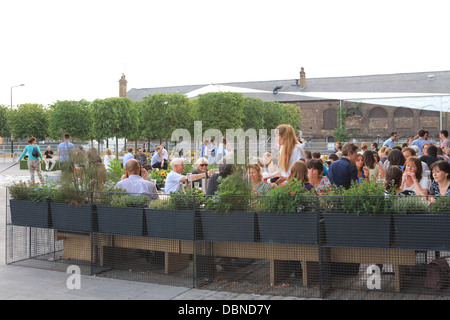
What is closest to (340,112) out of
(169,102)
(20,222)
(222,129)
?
(222,129)

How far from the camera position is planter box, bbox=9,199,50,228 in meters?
6.62

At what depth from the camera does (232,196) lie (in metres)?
5.57

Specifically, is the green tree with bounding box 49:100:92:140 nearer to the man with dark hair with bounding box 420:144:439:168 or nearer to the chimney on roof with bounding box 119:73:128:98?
the chimney on roof with bounding box 119:73:128:98

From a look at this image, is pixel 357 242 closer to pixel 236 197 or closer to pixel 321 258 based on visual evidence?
pixel 321 258

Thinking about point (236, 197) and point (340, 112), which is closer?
point (236, 197)

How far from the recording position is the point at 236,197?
18.3 ft

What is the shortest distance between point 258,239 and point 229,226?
37 cm

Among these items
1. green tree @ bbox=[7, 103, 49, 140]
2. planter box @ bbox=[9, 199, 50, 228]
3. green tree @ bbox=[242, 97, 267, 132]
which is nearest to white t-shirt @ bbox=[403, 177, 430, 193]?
planter box @ bbox=[9, 199, 50, 228]

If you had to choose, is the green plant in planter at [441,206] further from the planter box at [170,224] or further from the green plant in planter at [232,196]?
the planter box at [170,224]

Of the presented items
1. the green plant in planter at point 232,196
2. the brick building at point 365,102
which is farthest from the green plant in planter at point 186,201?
the brick building at point 365,102

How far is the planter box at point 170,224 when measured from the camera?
224 inches

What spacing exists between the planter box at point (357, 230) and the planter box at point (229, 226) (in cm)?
87

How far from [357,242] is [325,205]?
517 millimetres
